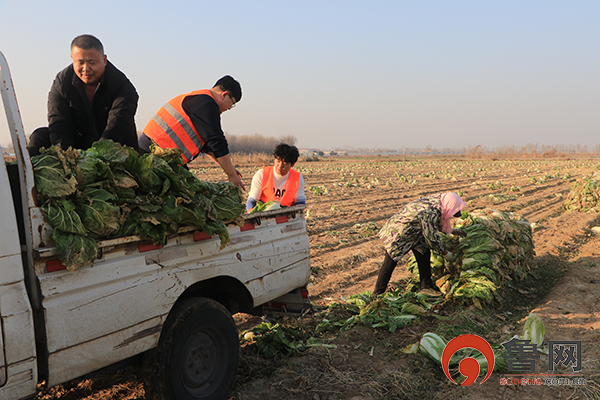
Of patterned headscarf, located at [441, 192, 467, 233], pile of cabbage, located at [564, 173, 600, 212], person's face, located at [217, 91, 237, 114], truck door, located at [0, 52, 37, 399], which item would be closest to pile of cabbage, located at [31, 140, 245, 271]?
truck door, located at [0, 52, 37, 399]

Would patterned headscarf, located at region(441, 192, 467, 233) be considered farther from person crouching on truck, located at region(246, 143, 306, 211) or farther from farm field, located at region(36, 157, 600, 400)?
person crouching on truck, located at region(246, 143, 306, 211)

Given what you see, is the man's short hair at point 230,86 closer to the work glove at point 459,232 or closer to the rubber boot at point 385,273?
the rubber boot at point 385,273

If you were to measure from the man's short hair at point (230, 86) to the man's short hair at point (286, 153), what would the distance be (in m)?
1.26

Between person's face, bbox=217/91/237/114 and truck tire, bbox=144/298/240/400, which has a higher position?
person's face, bbox=217/91/237/114

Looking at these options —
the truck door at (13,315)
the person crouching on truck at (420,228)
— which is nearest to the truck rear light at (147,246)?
the truck door at (13,315)

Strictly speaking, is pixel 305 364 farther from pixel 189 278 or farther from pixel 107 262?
pixel 107 262

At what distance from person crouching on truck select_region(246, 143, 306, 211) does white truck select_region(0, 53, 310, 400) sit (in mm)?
1622

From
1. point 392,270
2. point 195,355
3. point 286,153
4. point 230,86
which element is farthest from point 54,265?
point 392,270

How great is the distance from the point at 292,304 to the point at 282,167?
1916 millimetres

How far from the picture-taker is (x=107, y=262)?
2611 millimetres

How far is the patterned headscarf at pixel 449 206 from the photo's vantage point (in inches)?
228

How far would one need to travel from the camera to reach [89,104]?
382cm

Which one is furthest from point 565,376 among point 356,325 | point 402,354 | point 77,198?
point 77,198

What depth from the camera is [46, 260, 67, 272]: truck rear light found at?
7.68 ft
